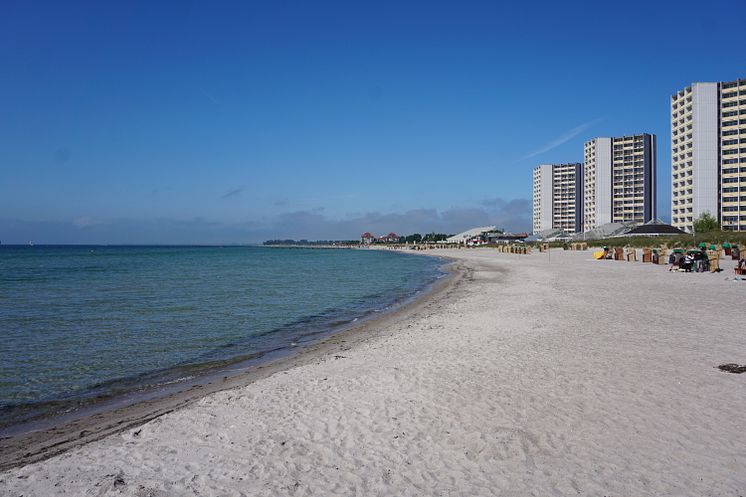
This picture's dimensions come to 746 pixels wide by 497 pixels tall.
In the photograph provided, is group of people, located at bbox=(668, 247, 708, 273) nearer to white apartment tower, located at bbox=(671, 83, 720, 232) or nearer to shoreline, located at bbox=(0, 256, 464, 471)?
shoreline, located at bbox=(0, 256, 464, 471)

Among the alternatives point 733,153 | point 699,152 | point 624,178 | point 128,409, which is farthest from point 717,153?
point 128,409

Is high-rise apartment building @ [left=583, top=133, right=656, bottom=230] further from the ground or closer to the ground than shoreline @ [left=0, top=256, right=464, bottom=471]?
further from the ground

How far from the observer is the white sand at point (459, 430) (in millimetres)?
4199

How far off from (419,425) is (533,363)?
3371mm

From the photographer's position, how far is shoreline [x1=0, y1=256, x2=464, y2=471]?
5.64 metres

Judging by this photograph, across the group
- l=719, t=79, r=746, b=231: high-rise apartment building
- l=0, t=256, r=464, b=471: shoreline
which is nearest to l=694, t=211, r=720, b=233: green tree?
l=719, t=79, r=746, b=231: high-rise apartment building

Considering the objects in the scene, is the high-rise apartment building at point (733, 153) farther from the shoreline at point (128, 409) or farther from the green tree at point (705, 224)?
the shoreline at point (128, 409)

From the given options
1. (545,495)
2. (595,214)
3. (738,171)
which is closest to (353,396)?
(545,495)

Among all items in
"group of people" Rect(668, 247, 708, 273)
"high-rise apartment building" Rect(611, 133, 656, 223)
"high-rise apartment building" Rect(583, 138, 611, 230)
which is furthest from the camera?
"high-rise apartment building" Rect(583, 138, 611, 230)

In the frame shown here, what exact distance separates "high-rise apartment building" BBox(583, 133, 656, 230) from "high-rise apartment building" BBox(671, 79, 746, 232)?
25.8 m

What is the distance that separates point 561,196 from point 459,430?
158 metres

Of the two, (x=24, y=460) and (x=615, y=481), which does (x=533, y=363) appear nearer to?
(x=615, y=481)

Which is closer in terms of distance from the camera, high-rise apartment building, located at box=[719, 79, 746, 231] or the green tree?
the green tree

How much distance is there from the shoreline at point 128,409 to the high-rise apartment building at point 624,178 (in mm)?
126073
